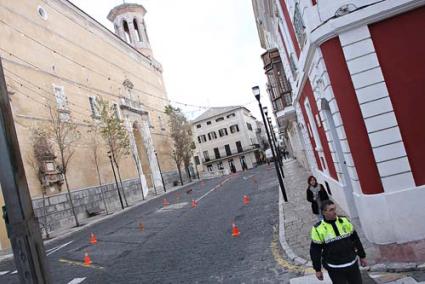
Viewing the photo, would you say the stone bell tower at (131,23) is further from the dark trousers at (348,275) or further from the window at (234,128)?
the dark trousers at (348,275)

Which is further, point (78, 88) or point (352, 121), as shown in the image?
point (78, 88)

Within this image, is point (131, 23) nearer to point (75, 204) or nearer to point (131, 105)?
point (131, 105)

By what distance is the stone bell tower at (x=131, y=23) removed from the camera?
51219mm

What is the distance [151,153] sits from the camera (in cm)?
4672

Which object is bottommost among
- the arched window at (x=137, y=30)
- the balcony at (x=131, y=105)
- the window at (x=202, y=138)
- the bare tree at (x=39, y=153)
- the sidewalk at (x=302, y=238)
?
the sidewalk at (x=302, y=238)

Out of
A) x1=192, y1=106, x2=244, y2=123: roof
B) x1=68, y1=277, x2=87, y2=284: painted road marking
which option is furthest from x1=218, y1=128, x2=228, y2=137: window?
x1=68, y1=277, x2=87, y2=284: painted road marking

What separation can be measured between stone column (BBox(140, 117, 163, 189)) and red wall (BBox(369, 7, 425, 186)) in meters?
39.6

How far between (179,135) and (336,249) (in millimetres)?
48233

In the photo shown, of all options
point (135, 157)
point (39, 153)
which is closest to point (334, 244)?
point (39, 153)

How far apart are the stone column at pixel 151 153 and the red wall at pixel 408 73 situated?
3956 centimetres

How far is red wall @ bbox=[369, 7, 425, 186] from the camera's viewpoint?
24.1ft

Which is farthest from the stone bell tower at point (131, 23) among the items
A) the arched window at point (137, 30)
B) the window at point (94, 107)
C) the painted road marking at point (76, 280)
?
the painted road marking at point (76, 280)

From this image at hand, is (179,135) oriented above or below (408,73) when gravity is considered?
above

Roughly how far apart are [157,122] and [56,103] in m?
24.0
